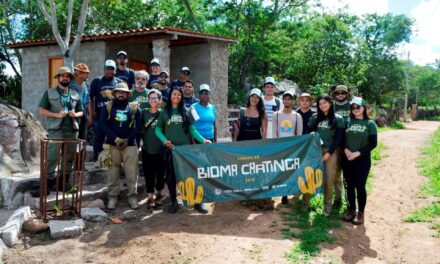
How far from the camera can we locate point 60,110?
234 inches

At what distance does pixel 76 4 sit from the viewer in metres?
20.0

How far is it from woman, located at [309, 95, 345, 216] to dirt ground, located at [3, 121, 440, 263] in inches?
23.7

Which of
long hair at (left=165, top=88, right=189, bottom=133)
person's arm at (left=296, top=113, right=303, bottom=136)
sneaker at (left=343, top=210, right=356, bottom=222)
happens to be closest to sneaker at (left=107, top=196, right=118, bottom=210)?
long hair at (left=165, top=88, right=189, bottom=133)

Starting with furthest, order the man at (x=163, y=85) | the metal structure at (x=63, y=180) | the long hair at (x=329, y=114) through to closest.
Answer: the man at (x=163, y=85), the long hair at (x=329, y=114), the metal structure at (x=63, y=180)

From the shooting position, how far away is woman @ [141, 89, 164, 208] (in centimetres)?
593

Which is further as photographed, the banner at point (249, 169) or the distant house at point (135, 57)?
the distant house at point (135, 57)

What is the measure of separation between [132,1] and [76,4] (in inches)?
108

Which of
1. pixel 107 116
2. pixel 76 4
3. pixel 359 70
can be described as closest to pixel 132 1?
pixel 76 4

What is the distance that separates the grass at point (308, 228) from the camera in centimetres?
470

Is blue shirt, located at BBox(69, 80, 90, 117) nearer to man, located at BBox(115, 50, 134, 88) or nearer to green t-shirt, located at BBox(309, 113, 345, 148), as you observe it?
man, located at BBox(115, 50, 134, 88)

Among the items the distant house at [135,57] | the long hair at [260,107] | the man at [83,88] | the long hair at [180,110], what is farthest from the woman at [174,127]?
the distant house at [135,57]

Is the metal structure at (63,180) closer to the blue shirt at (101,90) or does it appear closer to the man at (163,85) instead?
the blue shirt at (101,90)

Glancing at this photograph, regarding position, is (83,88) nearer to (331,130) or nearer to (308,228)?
(331,130)

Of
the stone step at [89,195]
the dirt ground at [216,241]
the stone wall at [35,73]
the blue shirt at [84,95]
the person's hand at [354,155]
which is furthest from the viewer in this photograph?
the stone wall at [35,73]
